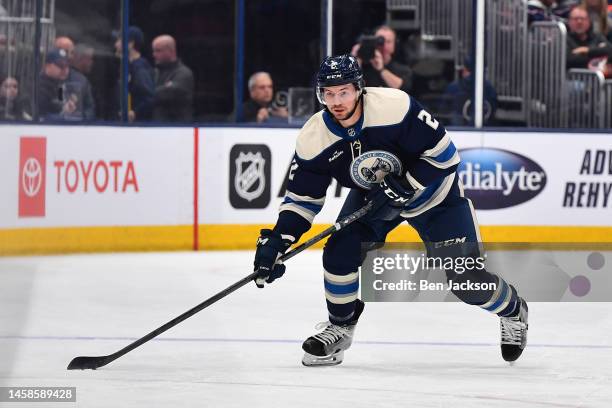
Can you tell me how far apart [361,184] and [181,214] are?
171 inches

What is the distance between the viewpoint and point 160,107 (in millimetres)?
9281

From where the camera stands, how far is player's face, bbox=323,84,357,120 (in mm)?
4543

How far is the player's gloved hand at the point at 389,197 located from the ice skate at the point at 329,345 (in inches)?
14.1

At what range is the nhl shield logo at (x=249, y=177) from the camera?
29.7 ft

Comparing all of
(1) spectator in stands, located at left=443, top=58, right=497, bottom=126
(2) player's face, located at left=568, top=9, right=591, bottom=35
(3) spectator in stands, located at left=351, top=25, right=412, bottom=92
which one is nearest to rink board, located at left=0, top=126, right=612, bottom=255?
(1) spectator in stands, located at left=443, top=58, right=497, bottom=126

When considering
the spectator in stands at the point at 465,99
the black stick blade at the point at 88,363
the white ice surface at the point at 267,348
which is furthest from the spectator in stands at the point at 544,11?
the black stick blade at the point at 88,363

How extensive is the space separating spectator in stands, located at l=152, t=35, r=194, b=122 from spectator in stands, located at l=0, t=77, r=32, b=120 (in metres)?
0.91

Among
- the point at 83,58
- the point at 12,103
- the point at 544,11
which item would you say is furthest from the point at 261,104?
the point at 544,11

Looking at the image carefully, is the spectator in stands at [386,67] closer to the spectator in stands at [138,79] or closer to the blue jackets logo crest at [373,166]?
the spectator in stands at [138,79]

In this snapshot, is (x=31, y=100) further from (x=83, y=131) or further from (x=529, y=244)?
(x=529, y=244)

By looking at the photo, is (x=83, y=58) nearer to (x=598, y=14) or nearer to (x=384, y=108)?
(x=598, y=14)

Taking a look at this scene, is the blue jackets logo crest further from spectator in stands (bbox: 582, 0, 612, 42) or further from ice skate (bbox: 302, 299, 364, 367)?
spectator in stands (bbox: 582, 0, 612, 42)

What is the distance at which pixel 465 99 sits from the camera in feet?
31.1

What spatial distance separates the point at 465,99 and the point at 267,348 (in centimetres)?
459
